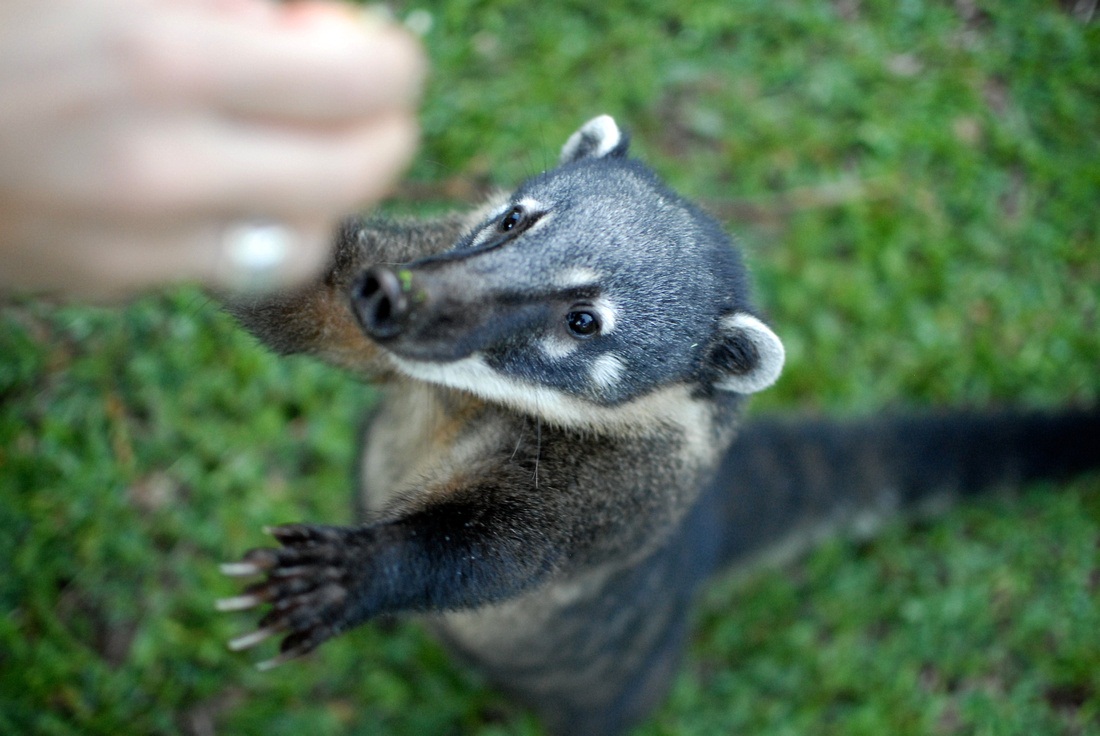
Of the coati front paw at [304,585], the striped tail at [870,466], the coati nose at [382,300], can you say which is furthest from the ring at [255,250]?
the striped tail at [870,466]

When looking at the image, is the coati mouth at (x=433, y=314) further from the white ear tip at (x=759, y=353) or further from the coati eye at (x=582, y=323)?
the white ear tip at (x=759, y=353)

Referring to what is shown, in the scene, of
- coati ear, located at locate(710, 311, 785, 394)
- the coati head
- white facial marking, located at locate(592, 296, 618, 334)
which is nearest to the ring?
the coati head

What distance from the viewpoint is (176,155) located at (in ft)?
4.82

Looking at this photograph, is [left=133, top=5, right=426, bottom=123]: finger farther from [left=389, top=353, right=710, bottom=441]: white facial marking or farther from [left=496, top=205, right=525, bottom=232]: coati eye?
[left=496, top=205, right=525, bottom=232]: coati eye

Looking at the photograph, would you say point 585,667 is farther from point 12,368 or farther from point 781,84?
point 781,84

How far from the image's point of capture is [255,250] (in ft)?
5.23

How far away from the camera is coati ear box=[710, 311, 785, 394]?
2.87m

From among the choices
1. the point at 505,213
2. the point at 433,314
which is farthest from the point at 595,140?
the point at 433,314

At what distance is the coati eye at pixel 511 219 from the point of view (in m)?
2.85

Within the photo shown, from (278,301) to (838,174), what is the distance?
395 centimetres

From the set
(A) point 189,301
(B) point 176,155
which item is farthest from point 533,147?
(B) point 176,155

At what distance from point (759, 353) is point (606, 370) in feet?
1.72

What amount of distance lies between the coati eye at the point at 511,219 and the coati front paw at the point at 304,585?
110 cm

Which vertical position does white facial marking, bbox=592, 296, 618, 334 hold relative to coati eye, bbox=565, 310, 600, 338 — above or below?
above
